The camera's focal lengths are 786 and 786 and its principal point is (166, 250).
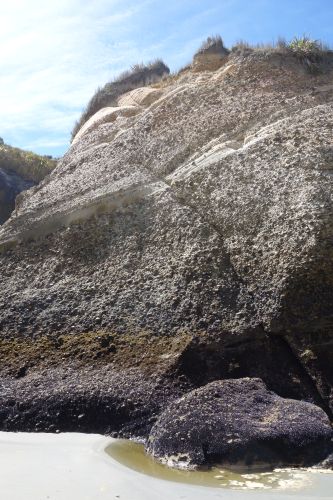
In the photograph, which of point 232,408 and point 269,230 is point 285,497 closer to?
point 232,408

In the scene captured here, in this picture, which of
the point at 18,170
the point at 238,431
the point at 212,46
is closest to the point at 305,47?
the point at 212,46

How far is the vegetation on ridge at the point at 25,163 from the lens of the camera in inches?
853

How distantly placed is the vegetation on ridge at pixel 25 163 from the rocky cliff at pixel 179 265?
10.6 m

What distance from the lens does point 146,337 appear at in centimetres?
769

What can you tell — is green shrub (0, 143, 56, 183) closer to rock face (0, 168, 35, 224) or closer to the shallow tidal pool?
rock face (0, 168, 35, 224)

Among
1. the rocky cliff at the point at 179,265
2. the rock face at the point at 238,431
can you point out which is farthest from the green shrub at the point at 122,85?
the rock face at the point at 238,431

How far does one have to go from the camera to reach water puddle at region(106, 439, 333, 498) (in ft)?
16.9

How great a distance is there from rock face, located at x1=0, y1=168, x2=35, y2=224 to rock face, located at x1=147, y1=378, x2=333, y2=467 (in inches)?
500

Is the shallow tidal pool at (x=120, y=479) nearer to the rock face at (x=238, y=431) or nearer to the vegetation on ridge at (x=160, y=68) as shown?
the rock face at (x=238, y=431)

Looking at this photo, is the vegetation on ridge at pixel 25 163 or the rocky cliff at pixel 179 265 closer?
the rocky cliff at pixel 179 265

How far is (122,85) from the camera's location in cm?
1600

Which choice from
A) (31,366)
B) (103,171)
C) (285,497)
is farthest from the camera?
(103,171)

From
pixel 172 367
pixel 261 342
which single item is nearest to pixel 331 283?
pixel 261 342

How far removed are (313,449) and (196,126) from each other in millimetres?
5835
